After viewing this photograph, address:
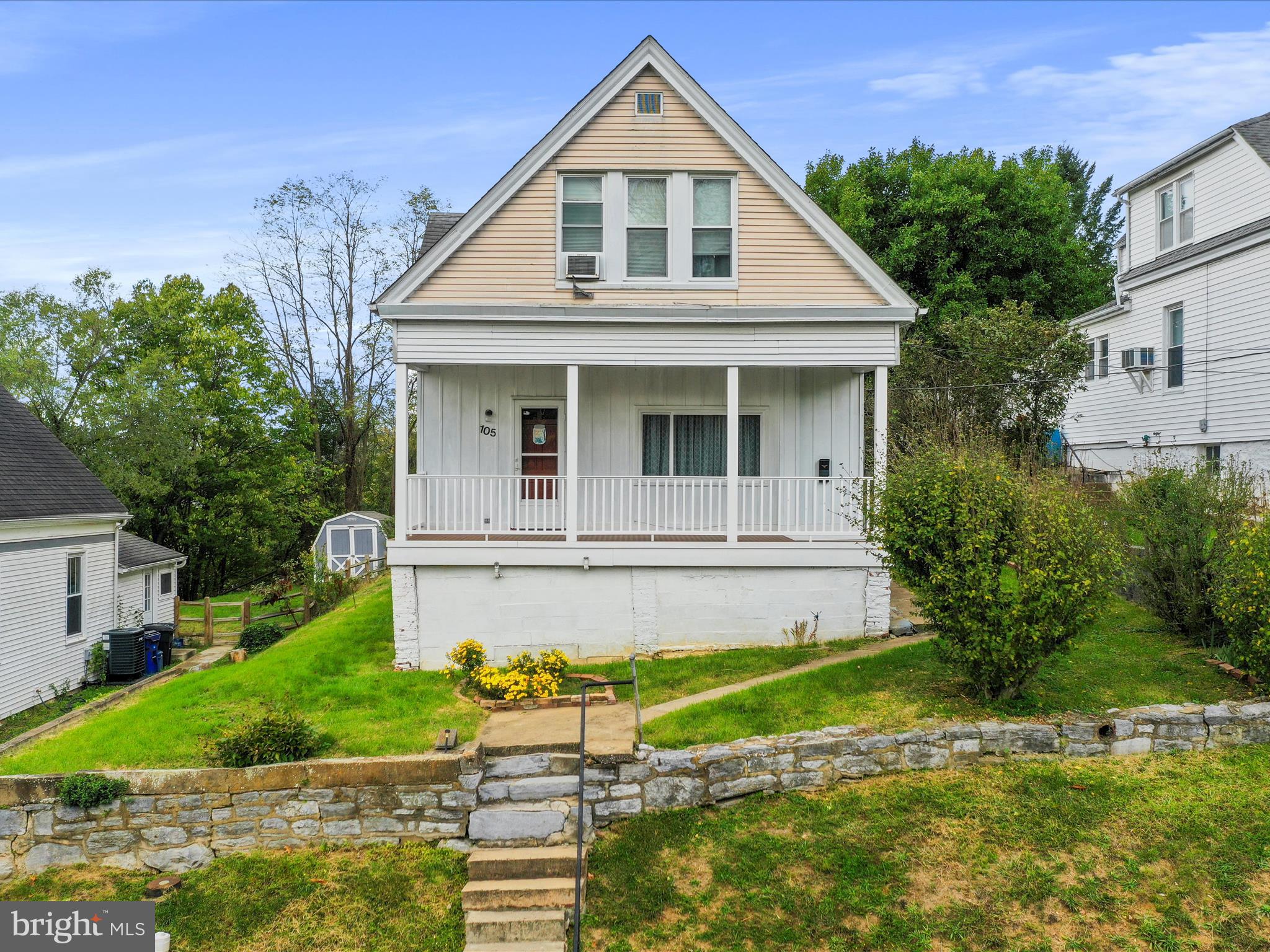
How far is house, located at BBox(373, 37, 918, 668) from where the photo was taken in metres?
11.1

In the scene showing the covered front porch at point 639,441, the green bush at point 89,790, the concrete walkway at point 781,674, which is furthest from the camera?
the covered front porch at point 639,441

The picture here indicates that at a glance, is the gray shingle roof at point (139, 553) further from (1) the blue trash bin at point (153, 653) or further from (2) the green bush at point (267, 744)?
(2) the green bush at point (267, 744)

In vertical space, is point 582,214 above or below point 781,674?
above

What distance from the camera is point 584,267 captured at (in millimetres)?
11664

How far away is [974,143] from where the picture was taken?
1146 inches

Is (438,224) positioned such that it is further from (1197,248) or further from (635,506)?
(1197,248)

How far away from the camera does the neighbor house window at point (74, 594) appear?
1636cm

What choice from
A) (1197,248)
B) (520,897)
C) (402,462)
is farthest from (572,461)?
(1197,248)

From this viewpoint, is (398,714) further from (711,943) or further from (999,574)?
(999,574)

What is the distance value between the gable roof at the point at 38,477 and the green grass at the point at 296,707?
19.5 feet

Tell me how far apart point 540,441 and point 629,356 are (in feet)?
8.25

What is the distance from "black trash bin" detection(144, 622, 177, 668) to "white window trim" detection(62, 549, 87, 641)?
131 cm

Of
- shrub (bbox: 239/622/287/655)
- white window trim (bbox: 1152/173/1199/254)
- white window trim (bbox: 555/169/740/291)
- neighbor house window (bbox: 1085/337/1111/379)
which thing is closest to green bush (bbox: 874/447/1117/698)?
white window trim (bbox: 555/169/740/291)

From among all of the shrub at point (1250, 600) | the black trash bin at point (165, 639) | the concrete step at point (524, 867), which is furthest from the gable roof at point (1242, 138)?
the black trash bin at point (165, 639)
